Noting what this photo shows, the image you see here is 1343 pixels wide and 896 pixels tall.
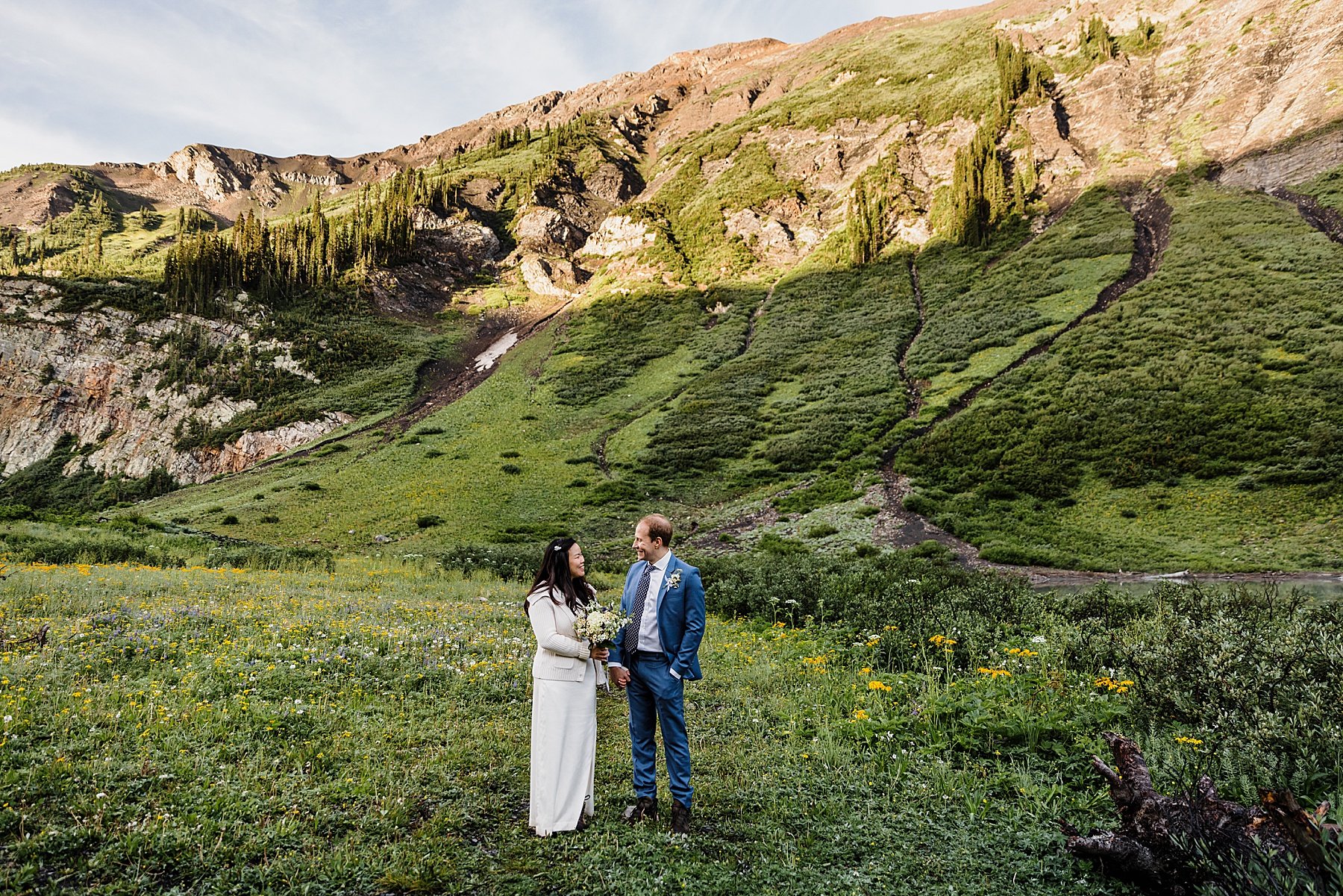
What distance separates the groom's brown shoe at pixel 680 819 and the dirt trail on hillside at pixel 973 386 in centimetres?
1748

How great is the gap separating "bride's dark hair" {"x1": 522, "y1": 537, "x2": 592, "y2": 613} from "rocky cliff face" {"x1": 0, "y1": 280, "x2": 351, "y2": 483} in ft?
198

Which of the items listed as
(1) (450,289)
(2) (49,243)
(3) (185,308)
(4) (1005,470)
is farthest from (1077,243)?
(2) (49,243)

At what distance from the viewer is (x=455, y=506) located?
34062 millimetres

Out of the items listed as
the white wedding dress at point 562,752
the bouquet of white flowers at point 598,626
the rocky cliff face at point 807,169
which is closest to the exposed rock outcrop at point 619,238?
the rocky cliff face at point 807,169

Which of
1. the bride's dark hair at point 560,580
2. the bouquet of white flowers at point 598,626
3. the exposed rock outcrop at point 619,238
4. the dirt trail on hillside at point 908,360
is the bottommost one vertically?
the bouquet of white flowers at point 598,626

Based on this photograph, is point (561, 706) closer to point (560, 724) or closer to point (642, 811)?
point (560, 724)

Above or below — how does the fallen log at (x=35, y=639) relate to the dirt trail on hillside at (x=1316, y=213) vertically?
below

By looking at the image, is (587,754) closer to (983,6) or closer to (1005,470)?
(1005,470)

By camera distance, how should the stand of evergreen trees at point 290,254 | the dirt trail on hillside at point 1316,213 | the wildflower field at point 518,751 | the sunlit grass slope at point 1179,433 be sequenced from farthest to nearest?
the stand of evergreen trees at point 290,254 → the dirt trail on hillside at point 1316,213 → the sunlit grass slope at point 1179,433 → the wildflower field at point 518,751

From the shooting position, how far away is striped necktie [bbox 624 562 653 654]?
555cm

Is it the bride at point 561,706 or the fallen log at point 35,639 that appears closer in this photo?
the bride at point 561,706

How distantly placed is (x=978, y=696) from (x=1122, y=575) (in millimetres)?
14284

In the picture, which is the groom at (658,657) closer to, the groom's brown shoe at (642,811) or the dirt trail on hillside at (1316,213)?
the groom's brown shoe at (642,811)

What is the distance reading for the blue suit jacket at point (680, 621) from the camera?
536cm
